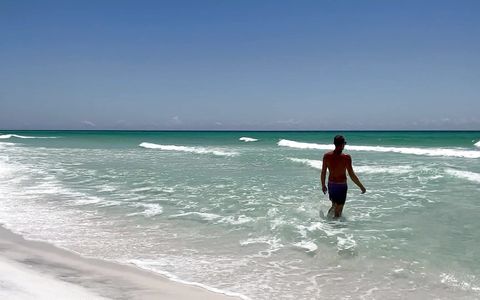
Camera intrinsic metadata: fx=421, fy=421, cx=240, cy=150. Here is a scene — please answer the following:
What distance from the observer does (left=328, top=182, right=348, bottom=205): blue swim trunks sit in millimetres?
7820

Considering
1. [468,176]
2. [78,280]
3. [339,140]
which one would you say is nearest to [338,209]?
[339,140]

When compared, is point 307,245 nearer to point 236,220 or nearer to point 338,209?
point 338,209

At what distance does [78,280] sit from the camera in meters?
4.61

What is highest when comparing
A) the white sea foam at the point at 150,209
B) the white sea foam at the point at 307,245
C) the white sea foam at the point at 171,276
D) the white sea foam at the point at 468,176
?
the white sea foam at the point at 468,176

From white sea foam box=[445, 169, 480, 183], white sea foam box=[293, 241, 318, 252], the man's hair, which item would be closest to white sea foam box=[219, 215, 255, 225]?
white sea foam box=[293, 241, 318, 252]

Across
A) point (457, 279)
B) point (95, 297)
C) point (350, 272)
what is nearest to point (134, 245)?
point (95, 297)

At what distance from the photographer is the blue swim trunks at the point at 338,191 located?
7.82m

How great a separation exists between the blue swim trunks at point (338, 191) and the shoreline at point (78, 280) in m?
3.97

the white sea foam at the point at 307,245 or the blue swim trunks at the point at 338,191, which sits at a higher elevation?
the blue swim trunks at the point at 338,191

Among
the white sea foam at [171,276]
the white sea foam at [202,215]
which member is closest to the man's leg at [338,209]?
the white sea foam at [202,215]

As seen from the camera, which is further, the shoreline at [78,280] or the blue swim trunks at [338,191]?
the blue swim trunks at [338,191]

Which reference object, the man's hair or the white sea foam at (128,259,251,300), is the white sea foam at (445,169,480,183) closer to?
the man's hair

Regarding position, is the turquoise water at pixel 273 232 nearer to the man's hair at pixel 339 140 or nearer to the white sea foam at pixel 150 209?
the white sea foam at pixel 150 209

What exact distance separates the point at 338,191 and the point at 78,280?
4.90m
